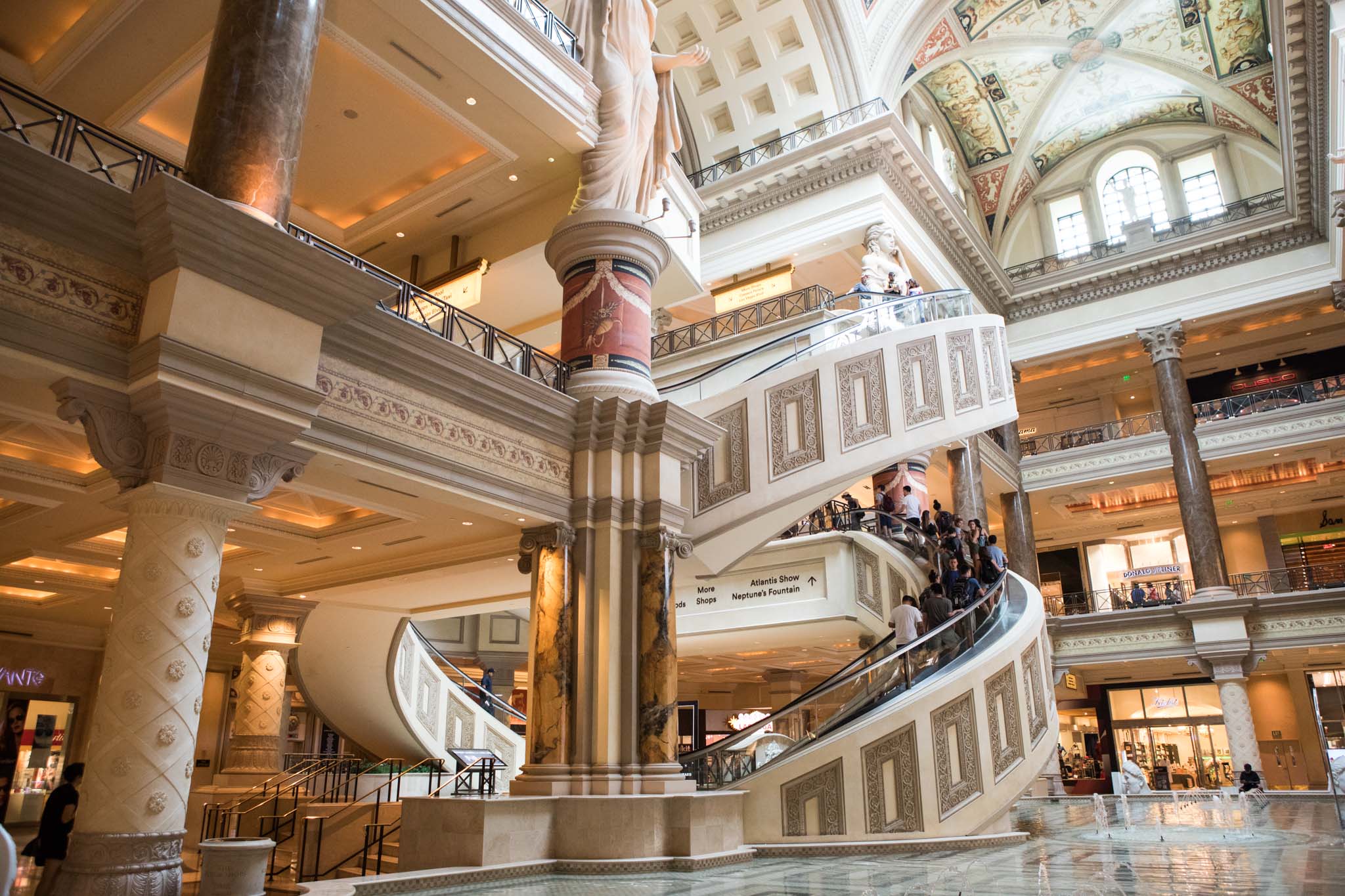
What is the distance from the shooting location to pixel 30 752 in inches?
581

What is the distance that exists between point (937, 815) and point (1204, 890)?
362 cm

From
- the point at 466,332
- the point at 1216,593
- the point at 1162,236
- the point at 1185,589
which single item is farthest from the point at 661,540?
the point at 1162,236

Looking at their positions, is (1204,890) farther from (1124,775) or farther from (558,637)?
(1124,775)

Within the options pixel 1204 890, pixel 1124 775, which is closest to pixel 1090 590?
pixel 1124 775

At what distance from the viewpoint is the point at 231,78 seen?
6402 mm

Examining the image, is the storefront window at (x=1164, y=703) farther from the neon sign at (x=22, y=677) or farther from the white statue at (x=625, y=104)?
the neon sign at (x=22, y=677)

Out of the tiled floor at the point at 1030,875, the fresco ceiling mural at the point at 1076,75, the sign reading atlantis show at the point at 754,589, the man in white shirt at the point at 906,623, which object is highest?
the fresco ceiling mural at the point at 1076,75

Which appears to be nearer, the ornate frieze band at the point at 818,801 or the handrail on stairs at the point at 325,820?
the ornate frieze band at the point at 818,801

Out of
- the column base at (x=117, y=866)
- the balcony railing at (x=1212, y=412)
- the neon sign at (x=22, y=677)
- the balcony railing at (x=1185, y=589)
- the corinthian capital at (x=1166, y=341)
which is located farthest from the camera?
the corinthian capital at (x=1166, y=341)

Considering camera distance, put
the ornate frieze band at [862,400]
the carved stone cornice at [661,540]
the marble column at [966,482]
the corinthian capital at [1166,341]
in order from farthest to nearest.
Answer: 1. the corinthian capital at [1166,341]
2. the marble column at [966,482]
3. the ornate frieze band at [862,400]
4. the carved stone cornice at [661,540]

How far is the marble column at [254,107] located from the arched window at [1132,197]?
2389 centimetres

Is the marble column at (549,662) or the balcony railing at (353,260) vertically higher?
the balcony railing at (353,260)

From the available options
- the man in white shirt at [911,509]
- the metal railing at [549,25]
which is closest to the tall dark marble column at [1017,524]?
the man in white shirt at [911,509]

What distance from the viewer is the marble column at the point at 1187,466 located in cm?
2086
